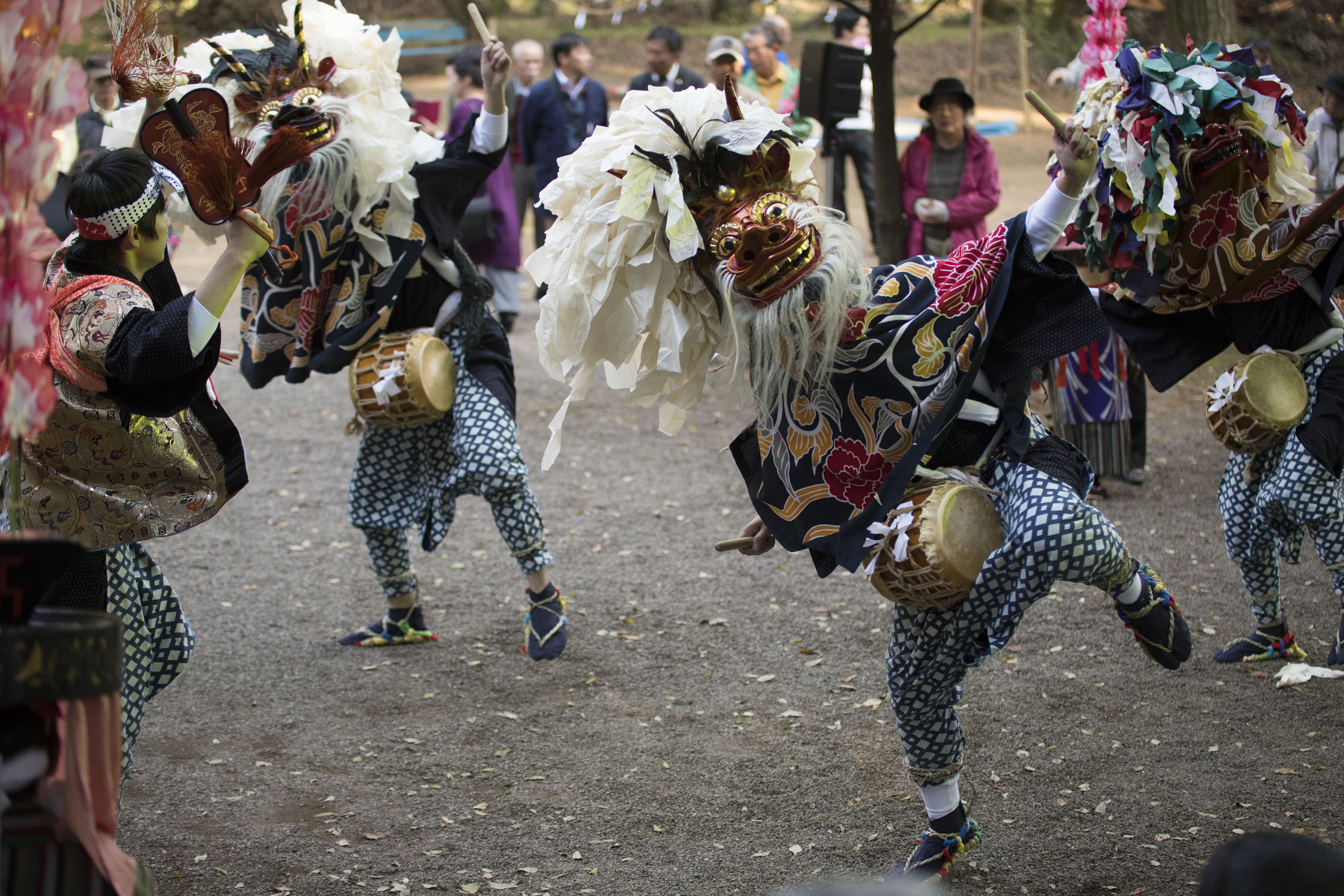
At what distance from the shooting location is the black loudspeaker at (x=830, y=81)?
310 inches

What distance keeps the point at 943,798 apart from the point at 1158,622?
2.27ft

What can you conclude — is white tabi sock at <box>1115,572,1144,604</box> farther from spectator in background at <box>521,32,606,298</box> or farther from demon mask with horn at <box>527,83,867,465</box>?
spectator in background at <box>521,32,606,298</box>

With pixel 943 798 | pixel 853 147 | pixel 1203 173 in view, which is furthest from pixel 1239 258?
pixel 853 147

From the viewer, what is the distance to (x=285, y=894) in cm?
286

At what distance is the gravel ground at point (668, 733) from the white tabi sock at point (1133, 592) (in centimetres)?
79

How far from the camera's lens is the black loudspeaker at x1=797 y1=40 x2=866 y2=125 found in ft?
25.9

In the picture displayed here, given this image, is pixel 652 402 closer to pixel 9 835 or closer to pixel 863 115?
pixel 9 835

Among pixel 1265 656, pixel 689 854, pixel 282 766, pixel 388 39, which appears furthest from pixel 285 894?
pixel 1265 656

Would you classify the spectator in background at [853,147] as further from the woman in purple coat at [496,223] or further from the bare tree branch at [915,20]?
the woman in purple coat at [496,223]

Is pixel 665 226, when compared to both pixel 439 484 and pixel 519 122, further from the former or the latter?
pixel 519 122

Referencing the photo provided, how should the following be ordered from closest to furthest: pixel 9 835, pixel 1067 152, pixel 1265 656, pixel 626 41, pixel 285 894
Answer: pixel 9 835, pixel 1067 152, pixel 285 894, pixel 1265 656, pixel 626 41

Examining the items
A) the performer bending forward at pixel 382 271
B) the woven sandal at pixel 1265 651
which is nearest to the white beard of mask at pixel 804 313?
the performer bending forward at pixel 382 271

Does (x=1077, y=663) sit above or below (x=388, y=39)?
below

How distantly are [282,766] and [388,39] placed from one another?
99.4 inches
